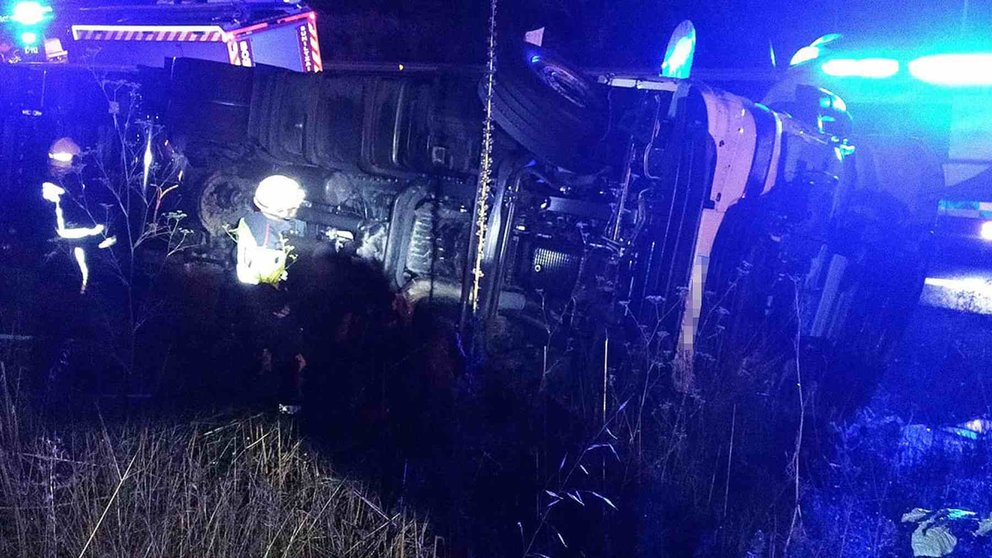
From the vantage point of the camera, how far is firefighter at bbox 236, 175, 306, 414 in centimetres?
527

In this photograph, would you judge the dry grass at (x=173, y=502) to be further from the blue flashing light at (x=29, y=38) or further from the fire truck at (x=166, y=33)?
Answer: the blue flashing light at (x=29, y=38)

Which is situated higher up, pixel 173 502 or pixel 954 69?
pixel 954 69

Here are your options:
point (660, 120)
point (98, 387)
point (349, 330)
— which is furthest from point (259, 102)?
point (660, 120)

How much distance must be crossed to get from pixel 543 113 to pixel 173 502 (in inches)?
120

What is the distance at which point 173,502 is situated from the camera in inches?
107

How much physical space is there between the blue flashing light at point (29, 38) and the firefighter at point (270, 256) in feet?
36.0

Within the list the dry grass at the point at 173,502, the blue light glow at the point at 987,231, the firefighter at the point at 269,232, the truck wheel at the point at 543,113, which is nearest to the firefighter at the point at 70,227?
the firefighter at the point at 269,232

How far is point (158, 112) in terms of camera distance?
5961 millimetres

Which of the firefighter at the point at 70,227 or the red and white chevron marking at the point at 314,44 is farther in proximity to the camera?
the red and white chevron marking at the point at 314,44

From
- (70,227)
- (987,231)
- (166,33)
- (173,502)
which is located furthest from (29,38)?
(987,231)

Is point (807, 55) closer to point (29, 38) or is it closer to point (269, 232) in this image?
point (269, 232)

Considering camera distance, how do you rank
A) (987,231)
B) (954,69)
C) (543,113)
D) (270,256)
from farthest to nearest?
(987,231) → (954,69) → (270,256) → (543,113)

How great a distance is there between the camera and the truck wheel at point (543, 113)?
433 cm

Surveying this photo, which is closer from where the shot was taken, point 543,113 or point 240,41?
point 543,113
